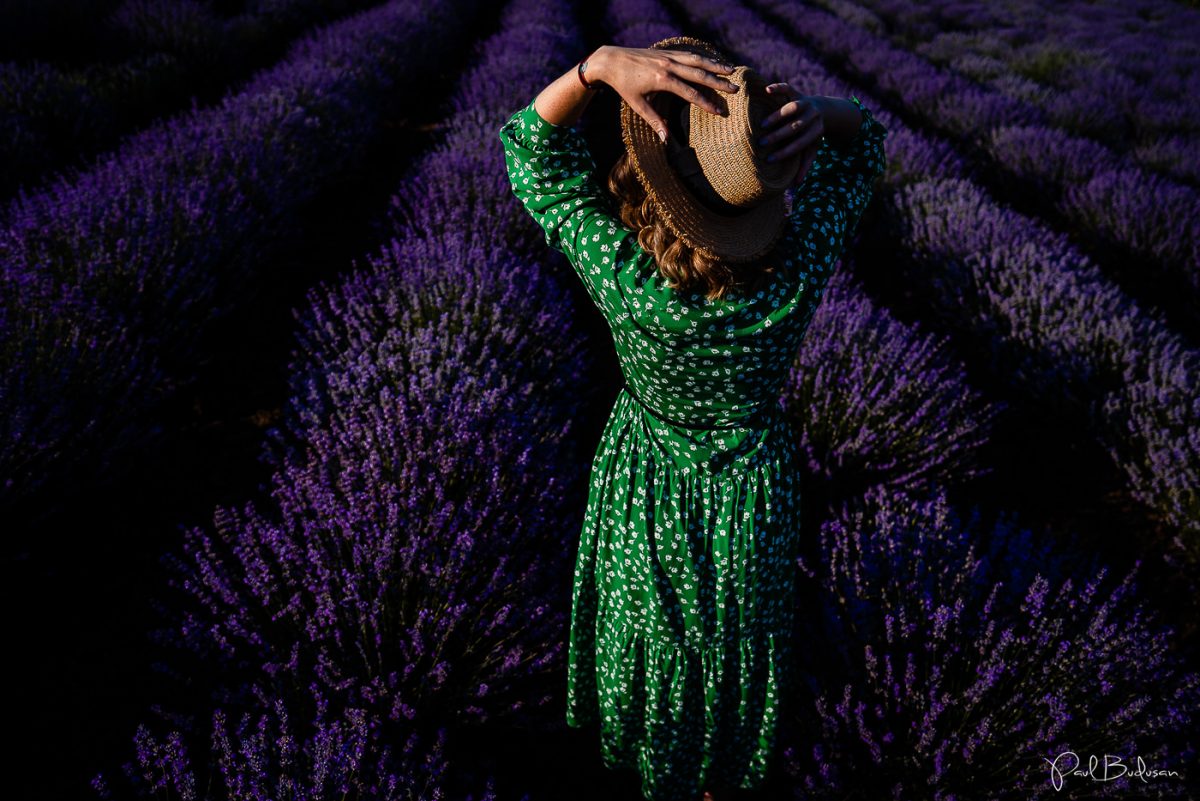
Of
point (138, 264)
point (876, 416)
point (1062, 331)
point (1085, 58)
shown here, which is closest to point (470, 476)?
point (876, 416)

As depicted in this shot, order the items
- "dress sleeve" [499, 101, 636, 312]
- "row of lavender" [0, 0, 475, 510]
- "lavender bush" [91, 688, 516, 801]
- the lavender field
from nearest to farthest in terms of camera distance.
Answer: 1. "dress sleeve" [499, 101, 636, 312]
2. "lavender bush" [91, 688, 516, 801]
3. the lavender field
4. "row of lavender" [0, 0, 475, 510]

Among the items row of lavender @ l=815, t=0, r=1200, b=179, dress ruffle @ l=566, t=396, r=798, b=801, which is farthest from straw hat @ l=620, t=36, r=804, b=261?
row of lavender @ l=815, t=0, r=1200, b=179

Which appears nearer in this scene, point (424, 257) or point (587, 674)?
point (587, 674)

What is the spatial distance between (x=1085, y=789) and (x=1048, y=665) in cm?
25

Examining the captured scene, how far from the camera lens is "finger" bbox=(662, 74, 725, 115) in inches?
30.8

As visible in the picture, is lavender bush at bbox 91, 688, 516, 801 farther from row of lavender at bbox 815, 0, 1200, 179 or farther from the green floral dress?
row of lavender at bbox 815, 0, 1200, 179

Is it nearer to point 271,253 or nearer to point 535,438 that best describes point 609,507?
point 535,438

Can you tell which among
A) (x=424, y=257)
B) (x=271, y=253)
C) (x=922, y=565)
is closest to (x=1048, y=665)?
(x=922, y=565)

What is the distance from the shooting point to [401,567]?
1.64 meters

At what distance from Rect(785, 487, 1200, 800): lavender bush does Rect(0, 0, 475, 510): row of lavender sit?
2324 mm

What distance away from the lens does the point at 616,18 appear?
31.2ft

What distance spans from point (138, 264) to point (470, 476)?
6.53 ft

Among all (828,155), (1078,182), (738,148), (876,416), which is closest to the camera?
(738,148)

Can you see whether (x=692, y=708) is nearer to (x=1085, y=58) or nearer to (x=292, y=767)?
(x=292, y=767)
